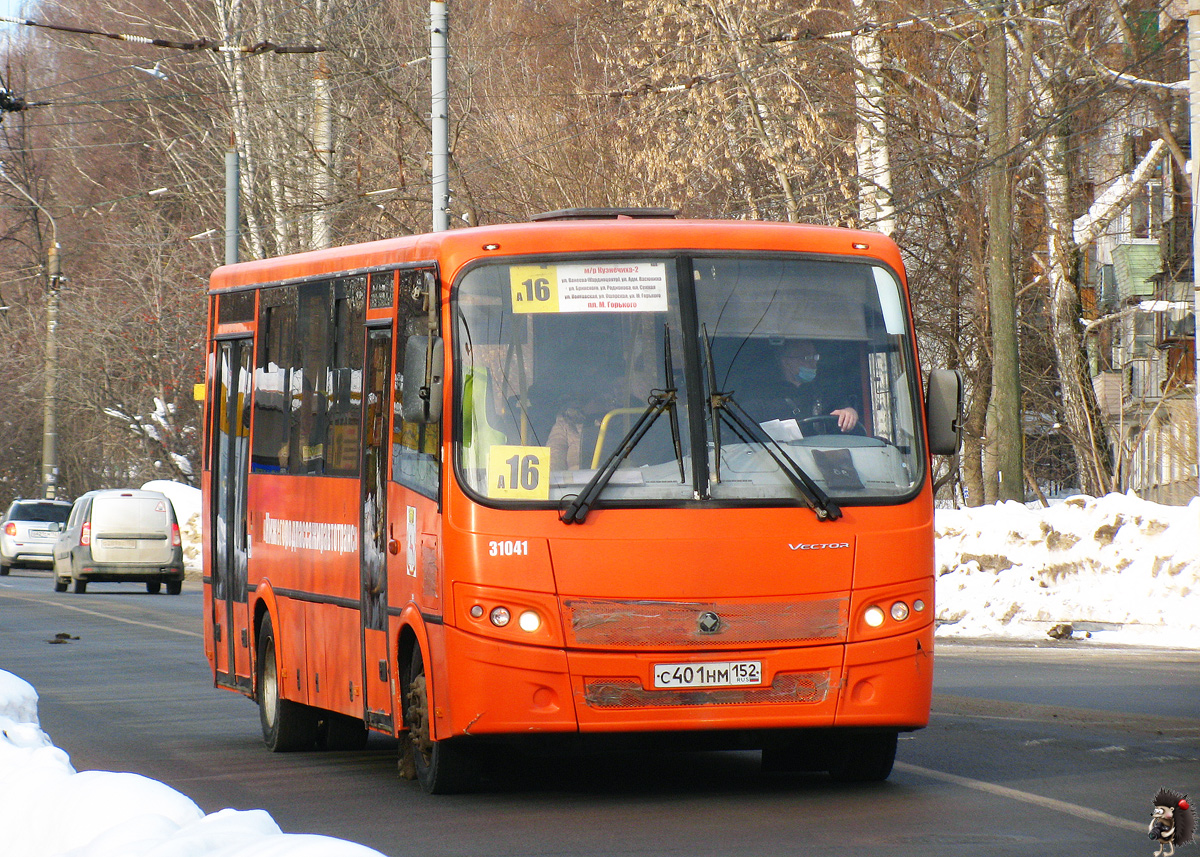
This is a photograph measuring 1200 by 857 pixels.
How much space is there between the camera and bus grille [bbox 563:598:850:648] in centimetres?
857

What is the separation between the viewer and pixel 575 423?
8.87 m

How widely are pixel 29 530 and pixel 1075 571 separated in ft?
96.3

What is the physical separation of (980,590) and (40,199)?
4976 cm

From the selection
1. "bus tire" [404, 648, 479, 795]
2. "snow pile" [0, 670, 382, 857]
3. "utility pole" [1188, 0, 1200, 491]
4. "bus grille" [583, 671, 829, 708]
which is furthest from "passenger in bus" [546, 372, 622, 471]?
"utility pole" [1188, 0, 1200, 491]

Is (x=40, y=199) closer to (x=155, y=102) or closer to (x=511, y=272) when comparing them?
(x=155, y=102)

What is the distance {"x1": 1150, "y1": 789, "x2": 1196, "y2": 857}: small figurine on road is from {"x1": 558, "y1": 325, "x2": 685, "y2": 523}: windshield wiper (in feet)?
8.16

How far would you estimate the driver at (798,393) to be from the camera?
9.04 m

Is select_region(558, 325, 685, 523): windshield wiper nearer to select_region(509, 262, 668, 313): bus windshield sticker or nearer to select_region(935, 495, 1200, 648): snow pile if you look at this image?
select_region(509, 262, 668, 313): bus windshield sticker

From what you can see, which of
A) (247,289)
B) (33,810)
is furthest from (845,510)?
(247,289)

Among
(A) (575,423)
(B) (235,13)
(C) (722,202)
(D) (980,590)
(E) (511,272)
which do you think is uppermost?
(B) (235,13)

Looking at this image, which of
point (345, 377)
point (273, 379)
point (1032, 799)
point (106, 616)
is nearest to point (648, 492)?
point (1032, 799)

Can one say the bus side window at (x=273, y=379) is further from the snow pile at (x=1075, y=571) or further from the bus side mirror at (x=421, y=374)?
the snow pile at (x=1075, y=571)

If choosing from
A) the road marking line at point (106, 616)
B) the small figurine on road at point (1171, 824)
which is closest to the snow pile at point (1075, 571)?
the road marking line at point (106, 616)

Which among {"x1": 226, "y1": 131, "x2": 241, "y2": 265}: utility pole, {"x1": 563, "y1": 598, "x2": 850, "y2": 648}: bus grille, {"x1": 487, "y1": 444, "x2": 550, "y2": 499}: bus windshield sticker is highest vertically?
{"x1": 226, "y1": 131, "x2": 241, "y2": 265}: utility pole
